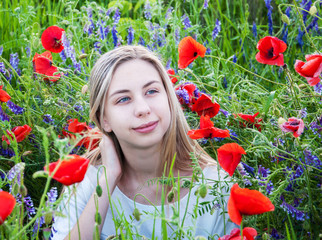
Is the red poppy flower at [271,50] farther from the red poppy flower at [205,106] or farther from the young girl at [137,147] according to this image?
the young girl at [137,147]

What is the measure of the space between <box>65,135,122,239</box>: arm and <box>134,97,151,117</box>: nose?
279 mm

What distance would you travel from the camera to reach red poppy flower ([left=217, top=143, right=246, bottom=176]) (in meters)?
1.34

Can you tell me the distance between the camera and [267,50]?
1658mm

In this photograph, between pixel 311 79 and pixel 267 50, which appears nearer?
pixel 311 79

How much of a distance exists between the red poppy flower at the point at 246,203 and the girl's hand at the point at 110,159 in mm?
841

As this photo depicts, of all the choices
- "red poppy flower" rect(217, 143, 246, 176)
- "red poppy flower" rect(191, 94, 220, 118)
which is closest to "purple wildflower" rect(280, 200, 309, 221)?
"red poppy flower" rect(217, 143, 246, 176)

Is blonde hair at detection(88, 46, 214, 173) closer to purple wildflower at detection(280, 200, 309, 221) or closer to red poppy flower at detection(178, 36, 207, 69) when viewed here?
red poppy flower at detection(178, 36, 207, 69)

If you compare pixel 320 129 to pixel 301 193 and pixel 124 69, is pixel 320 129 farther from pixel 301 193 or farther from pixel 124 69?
pixel 124 69

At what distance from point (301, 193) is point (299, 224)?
0.18m

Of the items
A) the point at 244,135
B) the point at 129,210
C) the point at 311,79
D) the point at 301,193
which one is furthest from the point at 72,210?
the point at 311,79

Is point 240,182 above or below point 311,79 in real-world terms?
below

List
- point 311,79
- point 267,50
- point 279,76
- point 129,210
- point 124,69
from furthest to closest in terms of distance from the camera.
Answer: point 279,76 < point 129,210 < point 124,69 < point 267,50 < point 311,79

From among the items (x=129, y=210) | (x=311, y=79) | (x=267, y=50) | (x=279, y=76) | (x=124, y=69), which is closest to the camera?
(x=311, y=79)

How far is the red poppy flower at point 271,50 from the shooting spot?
63.6 inches
